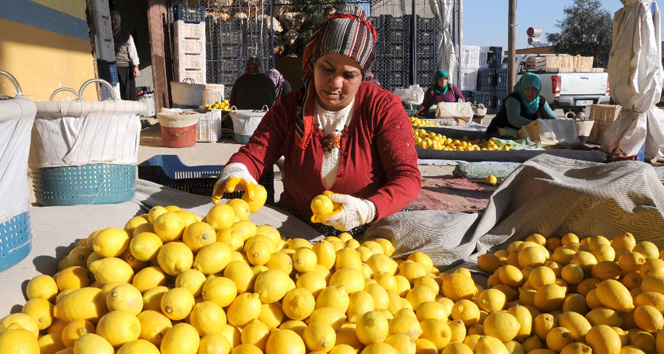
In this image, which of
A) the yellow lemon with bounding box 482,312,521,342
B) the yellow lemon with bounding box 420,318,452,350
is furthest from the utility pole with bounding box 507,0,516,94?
the yellow lemon with bounding box 420,318,452,350

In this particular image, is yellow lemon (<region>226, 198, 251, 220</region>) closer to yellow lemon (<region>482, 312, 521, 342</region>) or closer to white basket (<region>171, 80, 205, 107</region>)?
yellow lemon (<region>482, 312, 521, 342</region>)

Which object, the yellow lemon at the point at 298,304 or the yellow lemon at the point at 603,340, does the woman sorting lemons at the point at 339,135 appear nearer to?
the yellow lemon at the point at 298,304

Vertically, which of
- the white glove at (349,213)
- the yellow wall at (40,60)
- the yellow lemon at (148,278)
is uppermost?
the yellow wall at (40,60)

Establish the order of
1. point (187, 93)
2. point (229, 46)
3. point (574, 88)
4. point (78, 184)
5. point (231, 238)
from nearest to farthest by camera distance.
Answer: point (231, 238), point (78, 184), point (187, 93), point (229, 46), point (574, 88)

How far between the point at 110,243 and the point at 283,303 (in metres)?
0.64

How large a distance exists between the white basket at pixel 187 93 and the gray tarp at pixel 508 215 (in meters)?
8.55

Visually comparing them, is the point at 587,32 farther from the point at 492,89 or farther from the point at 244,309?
the point at 244,309

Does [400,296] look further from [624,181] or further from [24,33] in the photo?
[24,33]

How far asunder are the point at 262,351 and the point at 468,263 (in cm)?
138

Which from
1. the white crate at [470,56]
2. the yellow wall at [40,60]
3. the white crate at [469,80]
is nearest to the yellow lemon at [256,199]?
the yellow wall at [40,60]

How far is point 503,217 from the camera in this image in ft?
9.95

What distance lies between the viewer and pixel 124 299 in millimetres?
1457

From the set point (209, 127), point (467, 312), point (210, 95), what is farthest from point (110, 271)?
point (210, 95)

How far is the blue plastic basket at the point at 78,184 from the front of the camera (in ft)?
8.35
